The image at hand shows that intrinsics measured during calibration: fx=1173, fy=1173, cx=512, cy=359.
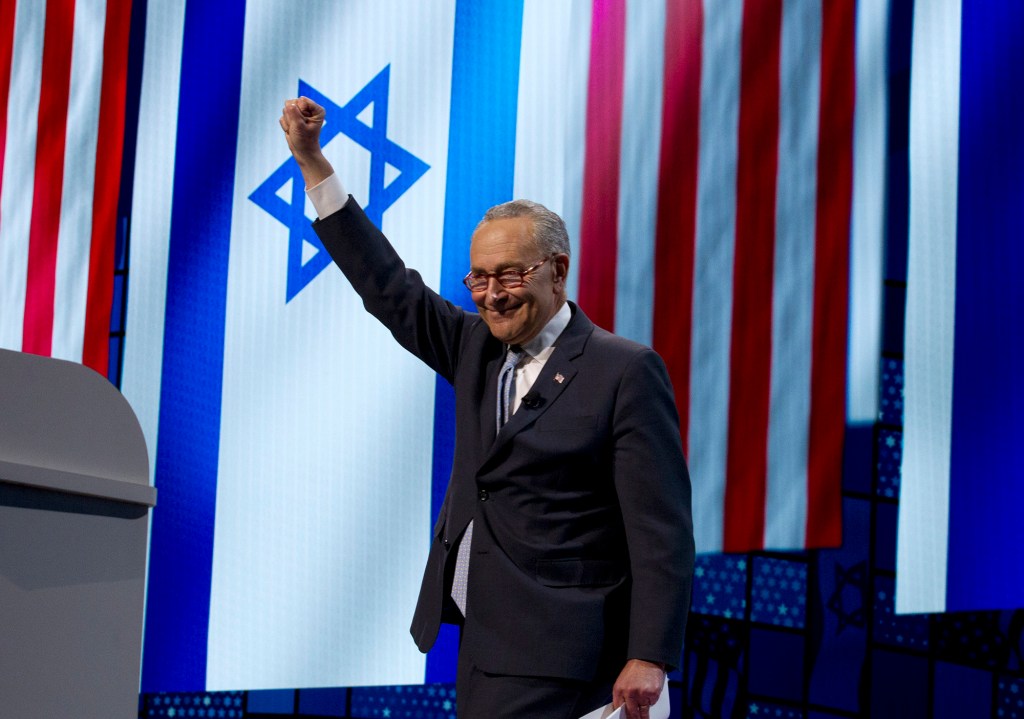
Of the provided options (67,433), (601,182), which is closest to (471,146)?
(601,182)

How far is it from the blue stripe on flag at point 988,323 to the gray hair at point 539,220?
1657 millimetres

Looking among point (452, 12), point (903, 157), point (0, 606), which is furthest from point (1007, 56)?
point (0, 606)

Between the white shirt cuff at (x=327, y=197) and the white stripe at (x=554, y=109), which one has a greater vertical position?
the white stripe at (x=554, y=109)

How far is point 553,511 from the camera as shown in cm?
154

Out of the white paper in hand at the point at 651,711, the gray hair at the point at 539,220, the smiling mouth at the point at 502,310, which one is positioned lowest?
the white paper in hand at the point at 651,711

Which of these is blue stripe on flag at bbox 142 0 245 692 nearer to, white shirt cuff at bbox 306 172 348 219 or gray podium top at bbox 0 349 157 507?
white shirt cuff at bbox 306 172 348 219

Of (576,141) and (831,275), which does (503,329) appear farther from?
(831,275)

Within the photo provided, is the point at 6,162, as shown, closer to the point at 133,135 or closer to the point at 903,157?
the point at 133,135

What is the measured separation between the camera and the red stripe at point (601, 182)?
8.91 feet

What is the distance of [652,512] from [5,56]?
214 cm

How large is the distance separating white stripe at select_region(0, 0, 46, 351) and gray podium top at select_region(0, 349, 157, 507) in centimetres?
198

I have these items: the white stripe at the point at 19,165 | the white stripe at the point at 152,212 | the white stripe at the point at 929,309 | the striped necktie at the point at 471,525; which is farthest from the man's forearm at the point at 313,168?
the white stripe at the point at 929,309

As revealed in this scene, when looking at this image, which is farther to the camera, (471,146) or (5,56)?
(5,56)

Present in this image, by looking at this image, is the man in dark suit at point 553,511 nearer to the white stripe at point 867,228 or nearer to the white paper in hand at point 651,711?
the white paper in hand at point 651,711
